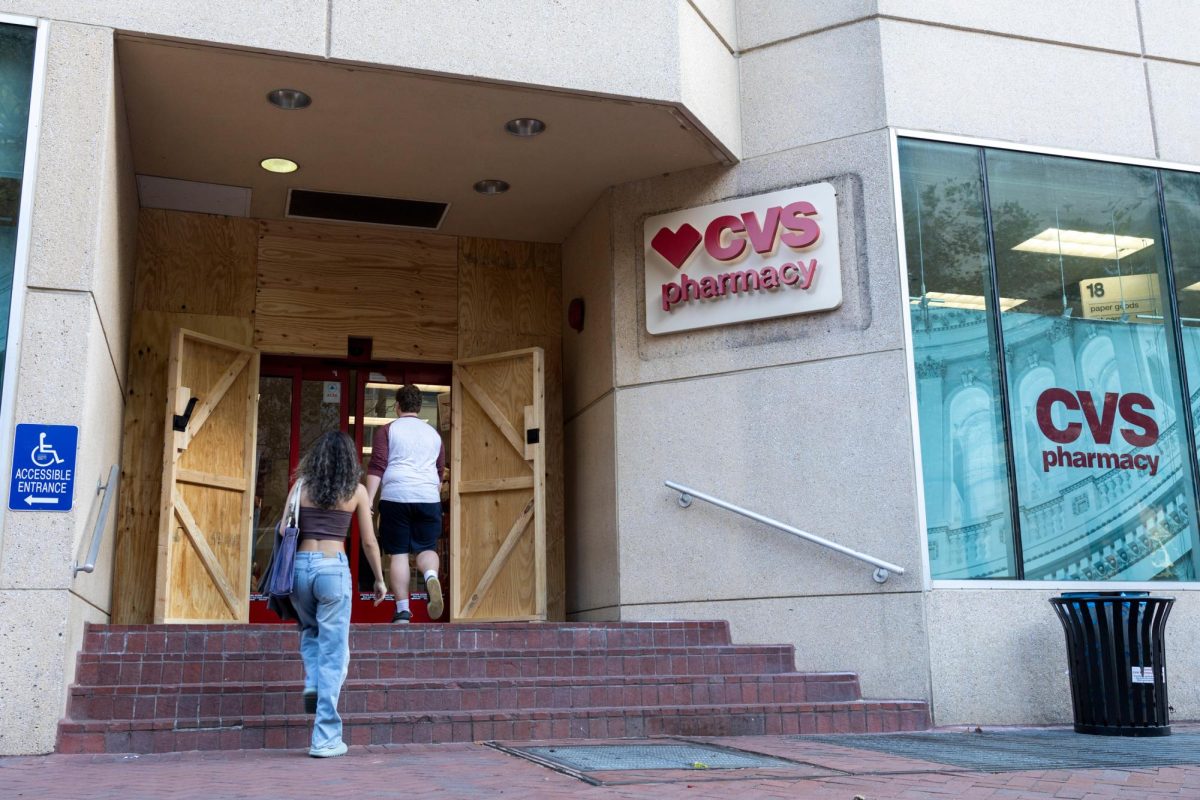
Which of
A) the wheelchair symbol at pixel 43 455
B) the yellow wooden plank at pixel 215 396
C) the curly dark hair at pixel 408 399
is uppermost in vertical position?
the yellow wooden plank at pixel 215 396

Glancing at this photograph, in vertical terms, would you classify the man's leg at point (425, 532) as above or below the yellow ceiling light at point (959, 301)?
below

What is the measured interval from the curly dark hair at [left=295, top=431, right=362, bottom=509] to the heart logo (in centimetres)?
417

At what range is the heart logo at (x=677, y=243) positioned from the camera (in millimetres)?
9672

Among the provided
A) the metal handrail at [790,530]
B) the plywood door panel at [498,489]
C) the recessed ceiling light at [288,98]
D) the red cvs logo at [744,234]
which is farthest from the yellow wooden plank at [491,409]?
the recessed ceiling light at [288,98]

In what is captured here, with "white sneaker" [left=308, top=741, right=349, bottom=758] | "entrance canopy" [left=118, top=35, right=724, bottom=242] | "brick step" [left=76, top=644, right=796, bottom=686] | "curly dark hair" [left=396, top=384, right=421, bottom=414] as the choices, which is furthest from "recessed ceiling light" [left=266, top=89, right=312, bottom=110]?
"white sneaker" [left=308, top=741, right=349, bottom=758]

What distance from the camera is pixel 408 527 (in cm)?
888

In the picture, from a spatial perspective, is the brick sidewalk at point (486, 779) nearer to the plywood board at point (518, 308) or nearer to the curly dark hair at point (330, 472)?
the curly dark hair at point (330, 472)

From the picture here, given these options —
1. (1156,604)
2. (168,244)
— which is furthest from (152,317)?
(1156,604)

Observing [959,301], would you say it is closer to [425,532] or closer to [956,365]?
[956,365]

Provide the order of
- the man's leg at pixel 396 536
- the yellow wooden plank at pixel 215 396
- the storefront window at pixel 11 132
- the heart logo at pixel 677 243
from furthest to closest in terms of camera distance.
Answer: the yellow wooden plank at pixel 215 396 → the heart logo at pixel 677 243 → the man's leg at pixel 396 536 → the storefront window at pixel 11 132

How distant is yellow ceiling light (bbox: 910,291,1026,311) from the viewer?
29.3ft

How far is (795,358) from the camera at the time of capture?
9086 millimetres

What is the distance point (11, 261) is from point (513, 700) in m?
3.95

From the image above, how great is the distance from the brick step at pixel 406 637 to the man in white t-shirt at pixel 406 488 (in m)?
1.10
